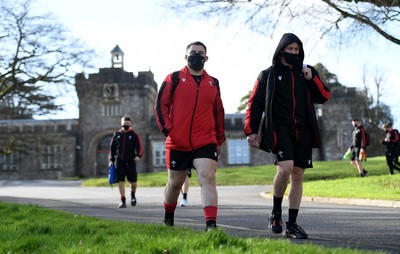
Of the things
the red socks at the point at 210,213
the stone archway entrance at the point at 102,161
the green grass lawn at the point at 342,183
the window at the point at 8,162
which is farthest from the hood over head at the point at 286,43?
the window at the point at 8,162

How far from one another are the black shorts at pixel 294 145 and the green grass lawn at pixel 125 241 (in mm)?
1074

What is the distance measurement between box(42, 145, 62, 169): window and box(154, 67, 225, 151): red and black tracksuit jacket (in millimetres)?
46318

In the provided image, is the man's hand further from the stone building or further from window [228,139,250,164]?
window [228,139,250,164]

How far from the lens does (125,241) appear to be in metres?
4.70

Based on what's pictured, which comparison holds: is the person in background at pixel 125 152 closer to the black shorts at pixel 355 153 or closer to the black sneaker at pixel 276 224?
the black sneaker at pixel 276 224

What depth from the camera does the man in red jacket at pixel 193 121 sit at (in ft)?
19.1

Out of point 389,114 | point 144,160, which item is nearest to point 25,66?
point 144,160

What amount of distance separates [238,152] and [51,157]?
16.4 m

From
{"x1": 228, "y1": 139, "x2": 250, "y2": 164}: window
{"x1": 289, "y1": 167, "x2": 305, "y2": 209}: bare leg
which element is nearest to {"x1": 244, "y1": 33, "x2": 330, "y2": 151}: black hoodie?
{"x1": 289, "y1": 167, "x2": 305, "y2": 209}: bare leg

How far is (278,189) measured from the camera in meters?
5.96

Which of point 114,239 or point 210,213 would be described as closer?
point 114,239

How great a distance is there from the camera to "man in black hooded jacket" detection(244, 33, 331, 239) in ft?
19.0

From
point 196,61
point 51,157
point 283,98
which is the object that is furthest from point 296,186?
point 51,157

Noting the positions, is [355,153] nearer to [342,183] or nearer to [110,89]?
[342,183]
